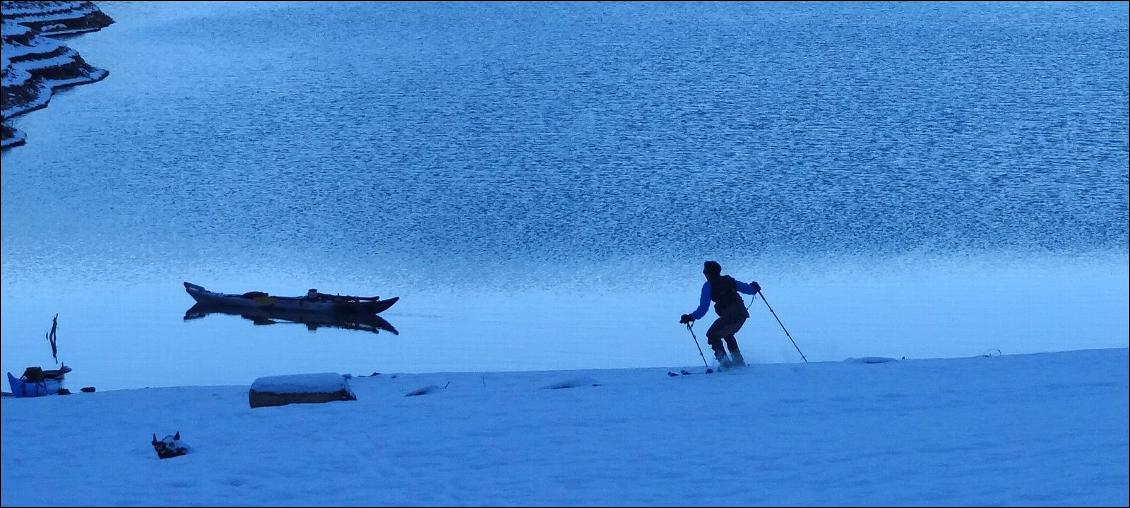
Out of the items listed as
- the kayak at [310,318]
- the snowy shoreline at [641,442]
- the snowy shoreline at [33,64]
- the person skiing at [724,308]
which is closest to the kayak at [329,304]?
the kayak at [310,318]

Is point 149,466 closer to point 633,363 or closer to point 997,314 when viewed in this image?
point 633,363

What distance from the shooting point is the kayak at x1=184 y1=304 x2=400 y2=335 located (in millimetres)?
24344

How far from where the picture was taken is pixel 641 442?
12.0 meters

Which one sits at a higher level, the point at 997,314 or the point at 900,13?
the point at 900,13

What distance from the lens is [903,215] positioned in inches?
1242

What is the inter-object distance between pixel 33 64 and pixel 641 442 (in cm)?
6206

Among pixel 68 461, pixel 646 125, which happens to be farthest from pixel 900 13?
pixel 68 461

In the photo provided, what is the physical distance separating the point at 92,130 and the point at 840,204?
33513 mm

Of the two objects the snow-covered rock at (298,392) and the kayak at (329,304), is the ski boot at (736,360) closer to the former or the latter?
the snow-covered rock at (298,392)

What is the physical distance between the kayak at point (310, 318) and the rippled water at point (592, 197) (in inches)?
13.3

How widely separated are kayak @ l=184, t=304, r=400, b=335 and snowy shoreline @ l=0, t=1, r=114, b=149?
26424 mm

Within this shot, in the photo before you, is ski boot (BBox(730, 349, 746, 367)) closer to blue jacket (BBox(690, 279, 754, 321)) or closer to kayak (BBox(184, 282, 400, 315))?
blue jacket (BBox(690, 279, 754, 321))

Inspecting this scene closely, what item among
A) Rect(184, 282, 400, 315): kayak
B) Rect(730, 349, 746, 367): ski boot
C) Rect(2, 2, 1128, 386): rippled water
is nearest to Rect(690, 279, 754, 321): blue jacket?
Rect(730, 349, 746, 367): ski boot

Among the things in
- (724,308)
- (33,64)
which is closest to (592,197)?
(724,308)
